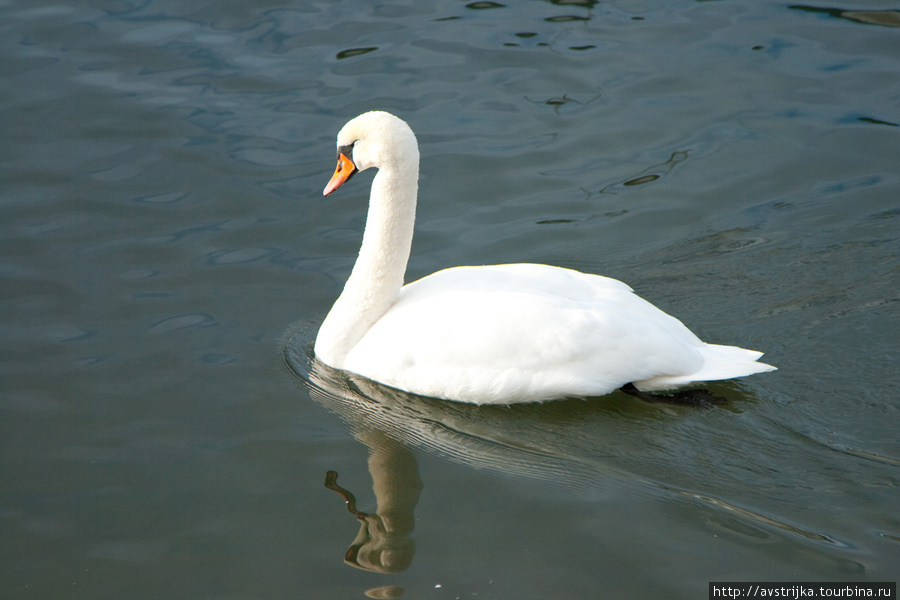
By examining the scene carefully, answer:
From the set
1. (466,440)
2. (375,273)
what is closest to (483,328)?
(466,440)

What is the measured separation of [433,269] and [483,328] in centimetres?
188

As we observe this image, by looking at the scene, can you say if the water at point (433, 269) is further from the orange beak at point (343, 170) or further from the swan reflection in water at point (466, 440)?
the orange beak at point (343, 170)

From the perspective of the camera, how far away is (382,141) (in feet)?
18.9

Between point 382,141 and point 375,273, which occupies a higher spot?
point 382,141

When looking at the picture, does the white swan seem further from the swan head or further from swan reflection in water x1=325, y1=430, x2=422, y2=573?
swan reflection in water x1=325, y1=430, x2=422, y2=573

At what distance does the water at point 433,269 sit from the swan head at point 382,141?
1.36 m

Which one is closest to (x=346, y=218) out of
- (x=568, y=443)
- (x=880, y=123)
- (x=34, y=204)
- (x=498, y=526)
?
(x=34, y=204)

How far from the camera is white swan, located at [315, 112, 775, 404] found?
553cm

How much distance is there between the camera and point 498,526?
15.7 feet

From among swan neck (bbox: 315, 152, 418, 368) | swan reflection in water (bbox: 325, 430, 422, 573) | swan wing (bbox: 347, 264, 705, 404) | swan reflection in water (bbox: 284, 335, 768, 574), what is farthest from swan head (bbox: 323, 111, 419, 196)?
swan reflection in water (bbox: 325, 430, 422, 573)

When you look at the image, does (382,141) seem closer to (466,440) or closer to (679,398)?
(466,440)

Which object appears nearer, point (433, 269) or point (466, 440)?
point (466, 440)

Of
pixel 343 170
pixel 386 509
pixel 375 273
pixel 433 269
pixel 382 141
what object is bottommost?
pixel 386 509

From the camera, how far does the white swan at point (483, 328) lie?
18.1 feet
